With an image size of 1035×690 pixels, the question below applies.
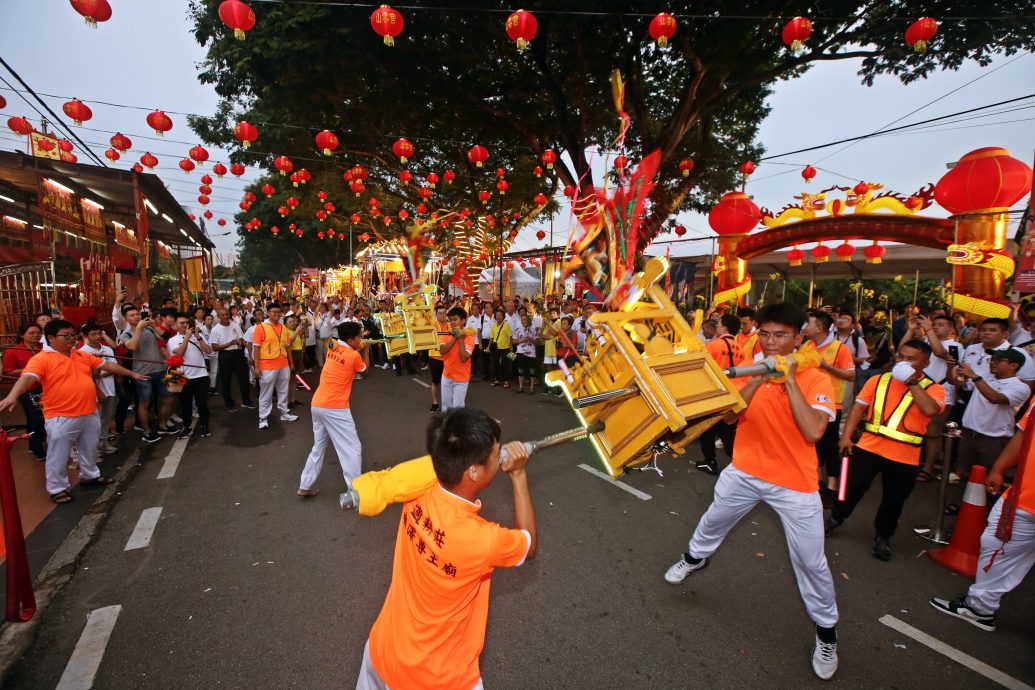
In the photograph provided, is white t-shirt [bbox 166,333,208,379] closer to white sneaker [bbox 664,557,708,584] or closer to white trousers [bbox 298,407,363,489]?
white trousers [bbox 298,407,363,489]

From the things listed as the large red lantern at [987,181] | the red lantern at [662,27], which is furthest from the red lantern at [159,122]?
the large red lantern at [987,181]

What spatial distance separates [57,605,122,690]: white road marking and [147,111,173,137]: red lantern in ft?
27.6

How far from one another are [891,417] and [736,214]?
917cm

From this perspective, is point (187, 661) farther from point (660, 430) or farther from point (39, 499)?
point (39, 499)

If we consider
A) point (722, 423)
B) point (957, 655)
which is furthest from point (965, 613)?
point (722, 423)

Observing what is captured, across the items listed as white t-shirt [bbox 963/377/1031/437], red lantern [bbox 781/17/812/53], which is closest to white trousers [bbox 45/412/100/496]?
white t-shirt [bbox 963/377/1031/437]

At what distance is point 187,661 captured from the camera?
2.73 metres

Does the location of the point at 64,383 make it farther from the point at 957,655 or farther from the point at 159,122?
the point at 957,655

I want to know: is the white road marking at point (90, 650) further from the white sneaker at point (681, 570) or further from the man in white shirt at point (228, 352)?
the man in white shirt at point (228, 352)

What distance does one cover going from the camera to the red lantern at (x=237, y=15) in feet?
18.3

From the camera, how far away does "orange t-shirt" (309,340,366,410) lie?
463 centimetres

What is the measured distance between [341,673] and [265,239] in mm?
42250

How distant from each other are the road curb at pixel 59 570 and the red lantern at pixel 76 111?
6343 mm

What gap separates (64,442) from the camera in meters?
4.65
